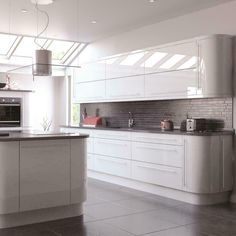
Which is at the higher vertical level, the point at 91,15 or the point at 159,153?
the point at 91,15

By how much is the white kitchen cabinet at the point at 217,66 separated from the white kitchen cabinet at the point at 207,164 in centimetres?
62

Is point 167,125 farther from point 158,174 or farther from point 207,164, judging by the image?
point 207,164

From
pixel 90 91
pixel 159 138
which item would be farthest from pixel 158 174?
pixel 90 91

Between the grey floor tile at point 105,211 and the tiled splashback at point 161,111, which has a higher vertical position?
the tiled splashback at point 161,111

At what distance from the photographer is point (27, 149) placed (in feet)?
13.6

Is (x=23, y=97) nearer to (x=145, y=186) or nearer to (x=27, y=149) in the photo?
(x=145, y=186)

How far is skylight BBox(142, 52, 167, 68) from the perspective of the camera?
591cm

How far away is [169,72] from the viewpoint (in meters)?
5.80

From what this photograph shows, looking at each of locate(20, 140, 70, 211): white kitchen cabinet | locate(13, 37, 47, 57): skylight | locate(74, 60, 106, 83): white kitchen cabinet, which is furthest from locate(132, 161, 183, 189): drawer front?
locate(13, 37, 47, 57): skylight

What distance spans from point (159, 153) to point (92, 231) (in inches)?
75.7

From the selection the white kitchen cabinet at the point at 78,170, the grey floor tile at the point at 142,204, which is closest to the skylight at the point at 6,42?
the white kitchen cabinet at the point at 78,170

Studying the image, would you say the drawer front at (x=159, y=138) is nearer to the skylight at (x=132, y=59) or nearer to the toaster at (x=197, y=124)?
the toaster at (x=197, y=124)

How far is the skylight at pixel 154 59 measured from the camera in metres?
5.91

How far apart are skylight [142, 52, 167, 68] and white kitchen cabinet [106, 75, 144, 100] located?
239 mm
